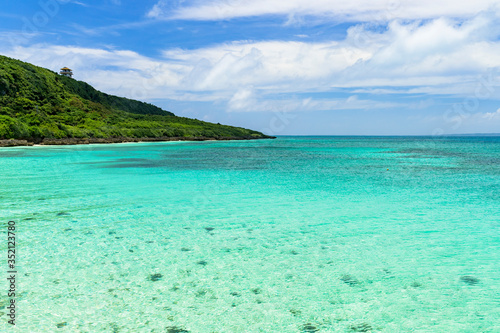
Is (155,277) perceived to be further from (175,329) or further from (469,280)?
(469,280)

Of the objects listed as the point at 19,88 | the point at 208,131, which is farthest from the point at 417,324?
the point at 208,131

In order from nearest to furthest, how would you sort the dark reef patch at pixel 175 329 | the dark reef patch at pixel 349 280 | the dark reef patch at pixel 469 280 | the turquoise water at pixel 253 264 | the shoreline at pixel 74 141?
the dark reef patch at pixel 175 329 → the turquoise water at pixel 253 264 → the dark reef patch at pixel 349 280 → the dark reef patch at pixel 469 280 → the shoreline at pixel 74 141

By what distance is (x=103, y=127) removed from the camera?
12544 cm

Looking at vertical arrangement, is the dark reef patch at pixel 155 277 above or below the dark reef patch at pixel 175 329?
above

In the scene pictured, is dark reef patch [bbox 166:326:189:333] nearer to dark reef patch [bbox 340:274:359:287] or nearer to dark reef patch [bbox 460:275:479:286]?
dark reef patch [bbox 340:274:359:287]

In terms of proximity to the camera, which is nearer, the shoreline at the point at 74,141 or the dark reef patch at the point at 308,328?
the dark reef patch at the point at 308,328

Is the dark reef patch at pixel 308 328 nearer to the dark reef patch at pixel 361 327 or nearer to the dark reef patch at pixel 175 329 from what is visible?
the dark reef patch at pixel 361 327

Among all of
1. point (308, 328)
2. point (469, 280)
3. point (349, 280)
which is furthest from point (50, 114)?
point (469, 280)

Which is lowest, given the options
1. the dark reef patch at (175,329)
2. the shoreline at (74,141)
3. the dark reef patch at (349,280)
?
the dark reef patch at (175,329)

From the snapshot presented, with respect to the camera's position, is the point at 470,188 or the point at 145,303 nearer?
the point at 145,303

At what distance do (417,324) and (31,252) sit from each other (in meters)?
9.19

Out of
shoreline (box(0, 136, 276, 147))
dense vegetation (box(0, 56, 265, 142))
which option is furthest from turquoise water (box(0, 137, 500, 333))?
dense vegetation (box(0, 56, 265, 142))

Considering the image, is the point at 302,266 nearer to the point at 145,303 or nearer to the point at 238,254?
the point at 238,254

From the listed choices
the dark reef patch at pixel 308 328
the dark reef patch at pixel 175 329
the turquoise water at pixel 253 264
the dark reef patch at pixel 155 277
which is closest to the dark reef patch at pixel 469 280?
the turquoise water at pixel 253 264
